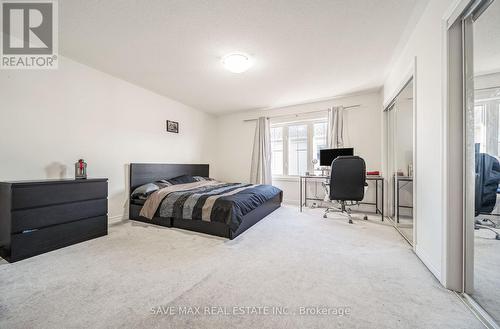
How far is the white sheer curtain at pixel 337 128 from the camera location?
13.0ft

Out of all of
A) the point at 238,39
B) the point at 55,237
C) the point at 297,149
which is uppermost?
the point at 238,39

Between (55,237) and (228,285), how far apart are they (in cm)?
210

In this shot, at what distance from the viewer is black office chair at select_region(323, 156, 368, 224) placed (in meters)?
2.97

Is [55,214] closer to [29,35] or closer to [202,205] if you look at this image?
[202,205]

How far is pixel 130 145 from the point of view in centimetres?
330

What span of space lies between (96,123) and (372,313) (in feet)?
12.8

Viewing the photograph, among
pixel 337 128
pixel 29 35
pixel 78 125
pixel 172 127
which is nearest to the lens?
pixel 29 35

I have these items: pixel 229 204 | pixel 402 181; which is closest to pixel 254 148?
pixel 229 204

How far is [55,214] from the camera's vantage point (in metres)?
2.04

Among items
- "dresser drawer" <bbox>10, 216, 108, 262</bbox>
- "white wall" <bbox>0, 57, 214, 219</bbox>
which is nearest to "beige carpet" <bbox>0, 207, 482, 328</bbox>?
"dresser drawer" <bbox>10, 216, 108, 262</bbox>

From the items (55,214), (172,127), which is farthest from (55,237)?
(172,127)

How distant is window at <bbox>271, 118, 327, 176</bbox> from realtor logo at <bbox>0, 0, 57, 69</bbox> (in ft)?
13.4

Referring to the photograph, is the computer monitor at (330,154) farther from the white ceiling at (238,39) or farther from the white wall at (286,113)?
the white ceiling at (238,39)

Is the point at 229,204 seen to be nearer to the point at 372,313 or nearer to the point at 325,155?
the point at 372,313
